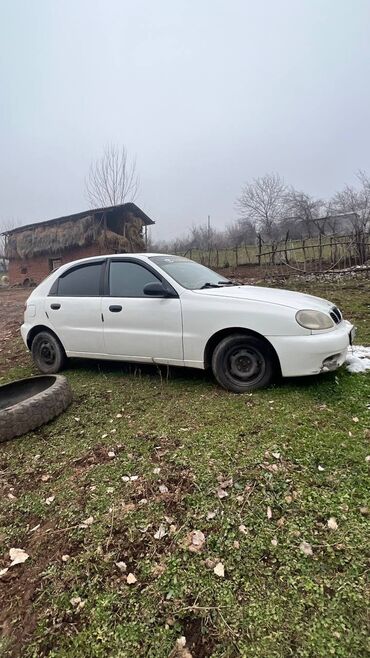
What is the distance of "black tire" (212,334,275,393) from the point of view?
345 cm

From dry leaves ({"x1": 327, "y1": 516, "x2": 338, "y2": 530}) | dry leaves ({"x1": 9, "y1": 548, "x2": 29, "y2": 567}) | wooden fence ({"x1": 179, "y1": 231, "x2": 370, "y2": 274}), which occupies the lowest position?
dry leaves ({"x1": 9, "y1": 548, "x2": 29, "y2": 567})

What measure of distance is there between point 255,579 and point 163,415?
5.90 feet

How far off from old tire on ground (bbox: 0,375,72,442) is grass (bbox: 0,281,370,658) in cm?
11

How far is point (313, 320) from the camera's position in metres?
3.27

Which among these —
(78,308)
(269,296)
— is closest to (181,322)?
(269,296)

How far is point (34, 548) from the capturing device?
1868 millimetres

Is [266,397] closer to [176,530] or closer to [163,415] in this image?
[163,415]


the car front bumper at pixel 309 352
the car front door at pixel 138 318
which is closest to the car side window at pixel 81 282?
the car front door at pixel 138 318

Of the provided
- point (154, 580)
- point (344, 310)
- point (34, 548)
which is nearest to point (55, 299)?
point (34, 548)

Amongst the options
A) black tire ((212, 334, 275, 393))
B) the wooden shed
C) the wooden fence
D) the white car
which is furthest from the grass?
the wooden shed

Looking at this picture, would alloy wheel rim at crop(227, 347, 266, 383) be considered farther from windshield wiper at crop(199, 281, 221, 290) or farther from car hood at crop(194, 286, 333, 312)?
windshield wiper at crop(199, 281, 221, 290)

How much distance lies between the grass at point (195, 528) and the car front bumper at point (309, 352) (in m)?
0.24

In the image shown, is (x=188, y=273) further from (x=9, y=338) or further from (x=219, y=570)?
(x=9, y=338)

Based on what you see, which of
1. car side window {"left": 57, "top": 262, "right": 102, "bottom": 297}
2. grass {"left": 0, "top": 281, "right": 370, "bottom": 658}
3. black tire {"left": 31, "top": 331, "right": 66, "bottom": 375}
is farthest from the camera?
black tire {"left": 31, "top": 331, "right": 66, "bottom": 375}
